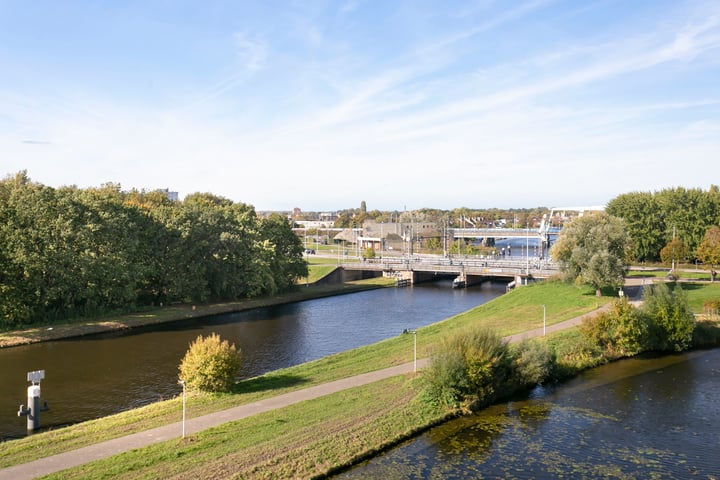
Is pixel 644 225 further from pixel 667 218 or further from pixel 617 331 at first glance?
pixel 617 331

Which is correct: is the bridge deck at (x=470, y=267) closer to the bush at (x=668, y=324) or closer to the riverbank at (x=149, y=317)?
the riverbank at (x=149, y=317)

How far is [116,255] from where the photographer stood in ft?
168

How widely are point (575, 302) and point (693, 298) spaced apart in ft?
31.7

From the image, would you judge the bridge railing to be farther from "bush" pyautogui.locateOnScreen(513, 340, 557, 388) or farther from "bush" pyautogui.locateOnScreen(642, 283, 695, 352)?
"bush" pyautogui.locateOnScreen(513, 340, 557, 388)

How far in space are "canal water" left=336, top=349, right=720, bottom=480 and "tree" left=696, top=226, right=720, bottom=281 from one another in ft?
112

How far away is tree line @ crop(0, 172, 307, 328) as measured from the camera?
45812 millimetres

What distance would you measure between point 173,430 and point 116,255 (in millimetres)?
32653

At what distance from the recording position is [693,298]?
5038cm

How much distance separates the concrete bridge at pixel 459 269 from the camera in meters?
77.0

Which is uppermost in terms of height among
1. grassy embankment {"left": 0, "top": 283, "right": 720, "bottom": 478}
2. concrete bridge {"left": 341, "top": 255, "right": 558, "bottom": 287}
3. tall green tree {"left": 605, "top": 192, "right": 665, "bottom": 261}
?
tall green tree {"left": 605, "top": 192, "right": 665, "bottom": 261}

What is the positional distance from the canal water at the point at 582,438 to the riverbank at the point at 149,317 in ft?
108

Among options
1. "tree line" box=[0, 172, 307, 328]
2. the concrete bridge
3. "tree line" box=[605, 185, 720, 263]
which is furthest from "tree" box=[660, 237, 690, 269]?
"tree line" box=[0, 172, 307, 328]

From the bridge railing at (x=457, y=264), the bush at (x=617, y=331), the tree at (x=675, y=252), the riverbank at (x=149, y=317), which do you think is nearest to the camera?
the bush at (x=617, y=331)

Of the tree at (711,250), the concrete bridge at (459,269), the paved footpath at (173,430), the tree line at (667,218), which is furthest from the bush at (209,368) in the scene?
the tree line at (667,218)
